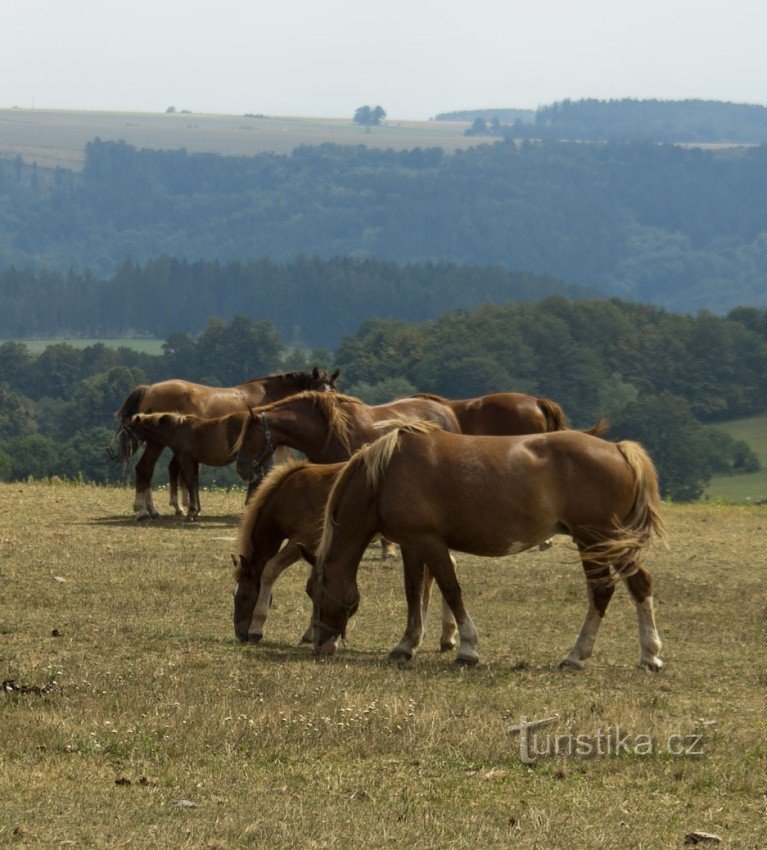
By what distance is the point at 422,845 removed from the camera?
7.48 m

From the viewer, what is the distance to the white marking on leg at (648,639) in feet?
41.3

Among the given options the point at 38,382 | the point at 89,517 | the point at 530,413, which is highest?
the point at 530,413

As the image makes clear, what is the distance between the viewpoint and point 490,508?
12.4 m

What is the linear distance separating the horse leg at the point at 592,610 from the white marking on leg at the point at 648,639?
0.33 meters

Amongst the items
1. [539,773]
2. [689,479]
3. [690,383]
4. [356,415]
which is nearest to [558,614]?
[356,415]

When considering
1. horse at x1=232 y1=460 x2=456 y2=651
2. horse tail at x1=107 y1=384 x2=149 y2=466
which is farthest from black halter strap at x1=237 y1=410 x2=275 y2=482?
horse at x1=232 y1=460 x2=456 y2=651

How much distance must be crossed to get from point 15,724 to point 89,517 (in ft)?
45.8

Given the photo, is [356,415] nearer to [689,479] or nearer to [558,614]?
[558,614]

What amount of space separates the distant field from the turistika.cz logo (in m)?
74.4

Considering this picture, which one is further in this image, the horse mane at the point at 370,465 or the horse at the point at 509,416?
the horse at the point at 509,416

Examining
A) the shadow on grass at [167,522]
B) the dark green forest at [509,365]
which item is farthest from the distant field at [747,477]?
the shadow on grass at [167,522]

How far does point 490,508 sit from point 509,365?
6103 inches

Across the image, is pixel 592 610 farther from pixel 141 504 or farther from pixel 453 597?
pixel 141 504

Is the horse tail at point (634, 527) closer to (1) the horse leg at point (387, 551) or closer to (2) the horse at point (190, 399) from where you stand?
(1) the horse leg at point (387, 551)
